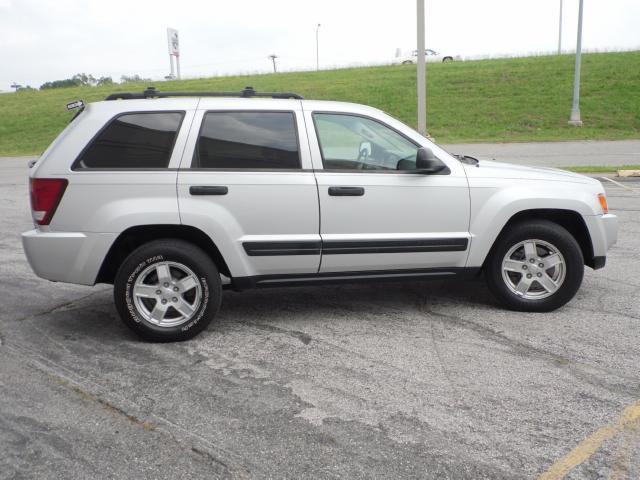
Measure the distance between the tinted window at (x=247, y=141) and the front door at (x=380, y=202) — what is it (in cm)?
21

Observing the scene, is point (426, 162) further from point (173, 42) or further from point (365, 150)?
point (173, 42)

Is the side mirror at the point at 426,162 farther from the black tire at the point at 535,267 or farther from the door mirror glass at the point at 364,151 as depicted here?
the black tire at the point at 535,267

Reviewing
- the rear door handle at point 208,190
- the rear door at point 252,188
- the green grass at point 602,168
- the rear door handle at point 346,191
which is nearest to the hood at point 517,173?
the rear door handle at point 346,191

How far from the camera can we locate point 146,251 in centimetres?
466

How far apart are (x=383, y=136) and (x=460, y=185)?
0.73 meters

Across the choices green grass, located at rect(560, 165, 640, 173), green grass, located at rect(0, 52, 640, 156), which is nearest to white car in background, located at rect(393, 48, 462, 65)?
green grass, located at rect(0, 52, 640, 156)

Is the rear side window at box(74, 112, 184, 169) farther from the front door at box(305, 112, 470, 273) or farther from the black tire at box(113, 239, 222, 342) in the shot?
the front door at box(305, 112, 470, 273)

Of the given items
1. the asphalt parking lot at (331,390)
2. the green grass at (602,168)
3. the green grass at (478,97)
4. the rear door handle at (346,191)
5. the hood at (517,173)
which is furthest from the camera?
the green grass at (478,97)

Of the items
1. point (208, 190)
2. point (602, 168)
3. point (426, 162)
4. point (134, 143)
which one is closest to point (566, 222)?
point (426, 162)

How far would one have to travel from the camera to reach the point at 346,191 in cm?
487

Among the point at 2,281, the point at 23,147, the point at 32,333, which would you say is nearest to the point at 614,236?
the point at 32,333

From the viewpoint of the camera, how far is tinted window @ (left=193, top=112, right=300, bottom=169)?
4.81m

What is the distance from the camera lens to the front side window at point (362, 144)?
503 centimetres

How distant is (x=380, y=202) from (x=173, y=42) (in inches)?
2079
